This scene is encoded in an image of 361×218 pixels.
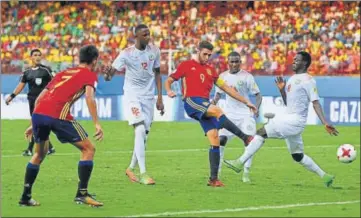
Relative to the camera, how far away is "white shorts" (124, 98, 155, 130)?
1532cm

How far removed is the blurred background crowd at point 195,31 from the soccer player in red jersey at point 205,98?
19554 mm

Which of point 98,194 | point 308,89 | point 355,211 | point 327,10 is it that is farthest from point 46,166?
point 327,10

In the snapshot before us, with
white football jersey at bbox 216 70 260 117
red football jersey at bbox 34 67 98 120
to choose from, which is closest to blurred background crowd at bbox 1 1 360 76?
white football jersey at bbox 216 70 260 117

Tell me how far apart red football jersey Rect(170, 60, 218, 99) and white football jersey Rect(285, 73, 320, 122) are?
48.1 inches

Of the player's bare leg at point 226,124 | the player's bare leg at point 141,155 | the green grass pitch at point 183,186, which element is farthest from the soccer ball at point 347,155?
the player's bare leg at point 141,155

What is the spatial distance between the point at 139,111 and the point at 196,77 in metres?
1.10

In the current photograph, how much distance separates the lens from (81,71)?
39.4 feet

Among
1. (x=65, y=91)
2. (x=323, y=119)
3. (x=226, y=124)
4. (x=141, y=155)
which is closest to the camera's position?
(x=65, y=91)

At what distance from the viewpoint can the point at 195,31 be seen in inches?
1578

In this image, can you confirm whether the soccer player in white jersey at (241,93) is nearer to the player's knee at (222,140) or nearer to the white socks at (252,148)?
the player's knee at (222,140)

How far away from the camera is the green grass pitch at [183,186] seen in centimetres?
1196

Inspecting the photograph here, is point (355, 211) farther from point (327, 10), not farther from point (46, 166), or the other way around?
point (327, 10)

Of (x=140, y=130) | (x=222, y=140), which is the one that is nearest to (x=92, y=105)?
(x=140, y=130)

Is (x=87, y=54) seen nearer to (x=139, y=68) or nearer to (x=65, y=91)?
(x=65, y=91)
